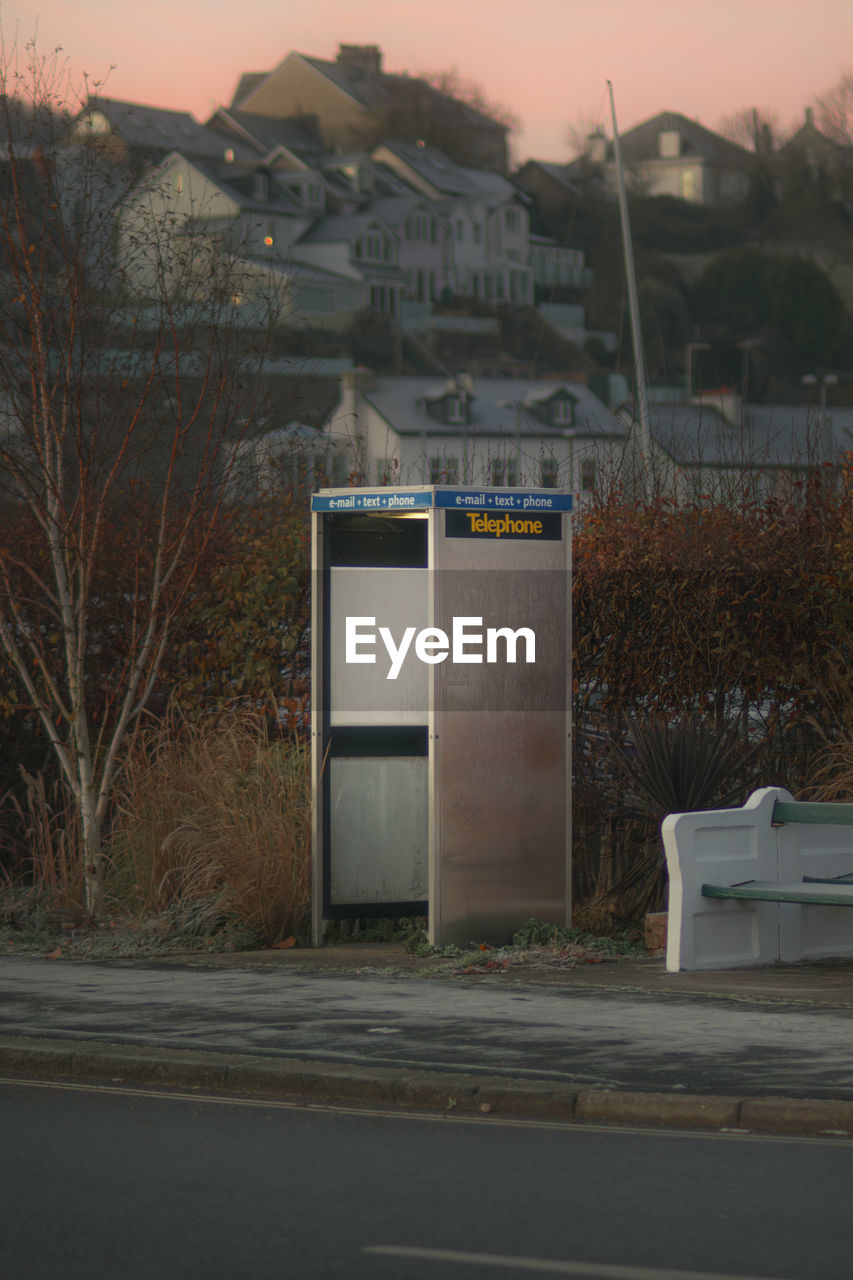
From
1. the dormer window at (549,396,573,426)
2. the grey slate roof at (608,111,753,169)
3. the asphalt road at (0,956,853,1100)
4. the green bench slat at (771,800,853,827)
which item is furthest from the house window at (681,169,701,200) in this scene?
the asphalt road at (0,956,853,1100)

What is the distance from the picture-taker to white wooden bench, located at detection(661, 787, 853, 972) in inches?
408

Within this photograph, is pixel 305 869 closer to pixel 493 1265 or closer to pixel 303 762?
pixel 303 762

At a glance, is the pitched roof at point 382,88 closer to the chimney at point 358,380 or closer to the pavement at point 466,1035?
the chimney at point 358,380

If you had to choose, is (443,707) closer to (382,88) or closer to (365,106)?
(365,106)

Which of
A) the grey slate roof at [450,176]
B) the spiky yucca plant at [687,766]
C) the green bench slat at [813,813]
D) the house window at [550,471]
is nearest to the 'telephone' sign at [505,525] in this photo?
the spiky yucca plant at [687,766]

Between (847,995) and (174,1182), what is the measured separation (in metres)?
4.27

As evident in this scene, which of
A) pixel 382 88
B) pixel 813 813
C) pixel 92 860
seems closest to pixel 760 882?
pixel 813 813

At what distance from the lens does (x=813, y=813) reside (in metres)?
10.6

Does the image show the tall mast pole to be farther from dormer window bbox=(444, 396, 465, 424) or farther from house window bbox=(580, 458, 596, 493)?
dormer window bbox=(444, 396, 465, 424)

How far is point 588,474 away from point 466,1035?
23.2 feet

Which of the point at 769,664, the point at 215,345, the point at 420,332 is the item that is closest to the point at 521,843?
the point at 769,664

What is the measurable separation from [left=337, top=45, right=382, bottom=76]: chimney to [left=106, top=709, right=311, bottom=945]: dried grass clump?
14625cm

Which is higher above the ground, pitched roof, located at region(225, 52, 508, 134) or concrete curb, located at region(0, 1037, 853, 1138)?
pitched roof, located at region(225, 52, 508, 134)

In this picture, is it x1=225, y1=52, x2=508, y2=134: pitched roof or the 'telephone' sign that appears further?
x1=225, y1=52, x2=508, y2=134: pitched roof
